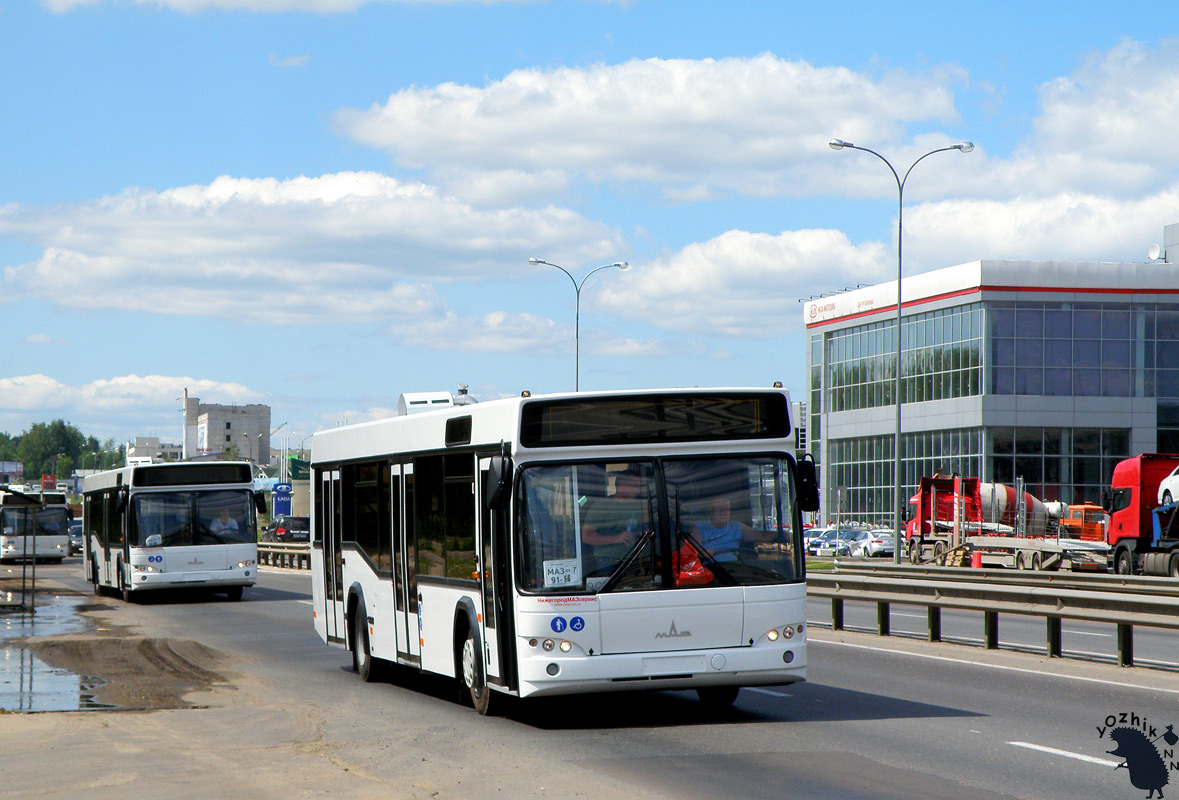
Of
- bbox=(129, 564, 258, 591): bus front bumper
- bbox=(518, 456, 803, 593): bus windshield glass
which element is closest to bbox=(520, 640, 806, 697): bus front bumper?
bbox=(518, 456, 803, 593): bus windshield glass

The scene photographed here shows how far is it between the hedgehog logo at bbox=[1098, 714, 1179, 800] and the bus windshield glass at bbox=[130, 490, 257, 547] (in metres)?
22.0

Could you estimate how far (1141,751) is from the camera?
9.87 metres

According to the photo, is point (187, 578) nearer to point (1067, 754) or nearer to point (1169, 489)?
point (1067, 754)

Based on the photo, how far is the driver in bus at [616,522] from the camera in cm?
1106

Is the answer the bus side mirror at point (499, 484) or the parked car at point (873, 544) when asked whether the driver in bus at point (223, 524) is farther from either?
the parked car at point (873, 544)

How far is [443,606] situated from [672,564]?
2.46 m

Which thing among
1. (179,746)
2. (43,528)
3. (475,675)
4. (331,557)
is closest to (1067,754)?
(475,675)

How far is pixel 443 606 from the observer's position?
41.7ft

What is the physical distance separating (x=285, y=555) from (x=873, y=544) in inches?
929

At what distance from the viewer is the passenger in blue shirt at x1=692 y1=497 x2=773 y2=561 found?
1124cm

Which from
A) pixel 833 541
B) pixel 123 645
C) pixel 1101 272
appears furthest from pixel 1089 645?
pixel 1101 272

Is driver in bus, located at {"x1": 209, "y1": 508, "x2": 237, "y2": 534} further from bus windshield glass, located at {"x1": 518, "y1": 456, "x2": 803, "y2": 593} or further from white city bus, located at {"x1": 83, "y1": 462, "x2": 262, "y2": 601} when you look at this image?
bus windshield glass, located at {"x1": 518, "y1": 456, "x2": 803, "y2": 593}

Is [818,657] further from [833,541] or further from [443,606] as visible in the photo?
[833,541]

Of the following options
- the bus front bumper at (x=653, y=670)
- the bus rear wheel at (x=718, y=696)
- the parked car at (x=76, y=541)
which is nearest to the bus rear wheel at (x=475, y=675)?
the bus front bumper at (x=653, y=670)
